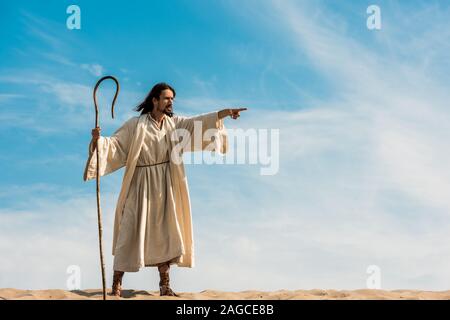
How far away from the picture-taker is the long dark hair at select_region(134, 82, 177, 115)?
847 cm

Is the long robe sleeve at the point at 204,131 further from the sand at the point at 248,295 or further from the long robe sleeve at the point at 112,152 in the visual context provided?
the sand at the point at 248,295

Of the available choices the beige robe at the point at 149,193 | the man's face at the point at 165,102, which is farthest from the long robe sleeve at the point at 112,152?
the man's face at the point at 165,102

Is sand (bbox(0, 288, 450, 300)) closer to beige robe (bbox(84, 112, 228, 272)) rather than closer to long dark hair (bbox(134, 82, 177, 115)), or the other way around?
beige robe (bbox(84, 112, 228, 272))

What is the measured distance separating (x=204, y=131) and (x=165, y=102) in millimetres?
601

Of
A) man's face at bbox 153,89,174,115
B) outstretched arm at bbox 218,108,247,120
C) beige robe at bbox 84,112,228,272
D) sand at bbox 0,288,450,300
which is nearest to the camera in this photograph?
sand at bbox 0,288,450,300

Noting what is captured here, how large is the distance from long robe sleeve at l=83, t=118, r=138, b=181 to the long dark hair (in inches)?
8.4

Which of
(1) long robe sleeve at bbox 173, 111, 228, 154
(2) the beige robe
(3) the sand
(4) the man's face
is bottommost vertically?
(3) the sand

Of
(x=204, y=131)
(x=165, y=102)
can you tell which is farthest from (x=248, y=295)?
(x=165, y=102)

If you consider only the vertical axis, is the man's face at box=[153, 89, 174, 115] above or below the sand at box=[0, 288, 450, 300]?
above

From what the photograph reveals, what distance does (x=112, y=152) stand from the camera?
8.27m

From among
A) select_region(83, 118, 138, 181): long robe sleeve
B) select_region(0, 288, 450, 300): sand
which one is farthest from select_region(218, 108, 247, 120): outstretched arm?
select_region(0, 288, 450, 300): sand

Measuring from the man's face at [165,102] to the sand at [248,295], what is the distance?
7.27 feet

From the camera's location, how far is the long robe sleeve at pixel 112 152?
8.09 meters
